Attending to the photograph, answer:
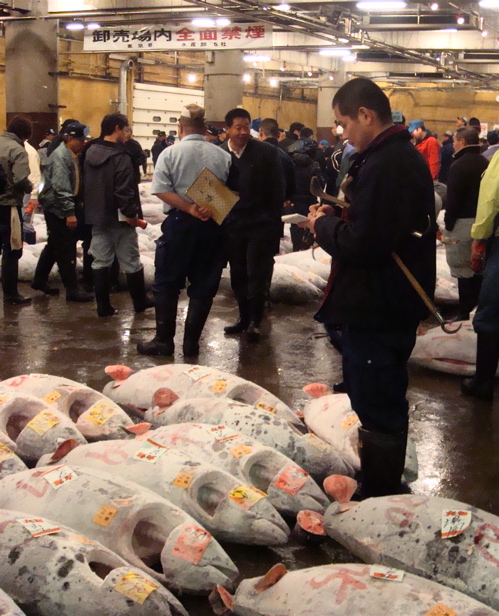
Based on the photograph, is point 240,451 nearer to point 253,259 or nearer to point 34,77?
point 253,259

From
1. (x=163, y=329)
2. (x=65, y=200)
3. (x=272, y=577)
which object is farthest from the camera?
(x=65, y=200)

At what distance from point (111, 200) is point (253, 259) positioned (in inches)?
52.2

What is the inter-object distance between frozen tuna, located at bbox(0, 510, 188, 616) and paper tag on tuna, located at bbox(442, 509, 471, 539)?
0.94 meters

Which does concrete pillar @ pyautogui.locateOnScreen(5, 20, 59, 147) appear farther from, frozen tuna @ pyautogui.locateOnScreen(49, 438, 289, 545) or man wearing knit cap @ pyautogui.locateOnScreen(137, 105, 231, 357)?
frozen tuna @ pyautogui.locateOnScreen(49, 438, 289, 545)

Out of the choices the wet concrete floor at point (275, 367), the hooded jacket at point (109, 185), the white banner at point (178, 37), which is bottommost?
the wet concrete floor at point (275, 367)

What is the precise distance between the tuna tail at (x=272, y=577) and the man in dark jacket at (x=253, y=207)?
13.2 ft

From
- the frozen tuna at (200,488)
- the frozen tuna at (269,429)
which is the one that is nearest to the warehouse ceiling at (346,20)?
the frozen tuna at (269,429)

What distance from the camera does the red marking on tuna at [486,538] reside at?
2.79 meters

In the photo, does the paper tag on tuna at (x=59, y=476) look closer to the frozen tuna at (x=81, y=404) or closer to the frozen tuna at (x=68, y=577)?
the frozen tuna at (x=68, y=577)

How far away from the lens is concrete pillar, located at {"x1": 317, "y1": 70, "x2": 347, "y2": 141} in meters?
30.9

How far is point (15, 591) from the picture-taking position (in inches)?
103

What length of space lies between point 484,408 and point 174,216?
7.98 feet

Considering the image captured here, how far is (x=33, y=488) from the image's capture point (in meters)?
3.14

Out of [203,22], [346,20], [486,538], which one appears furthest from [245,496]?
[346,20]
